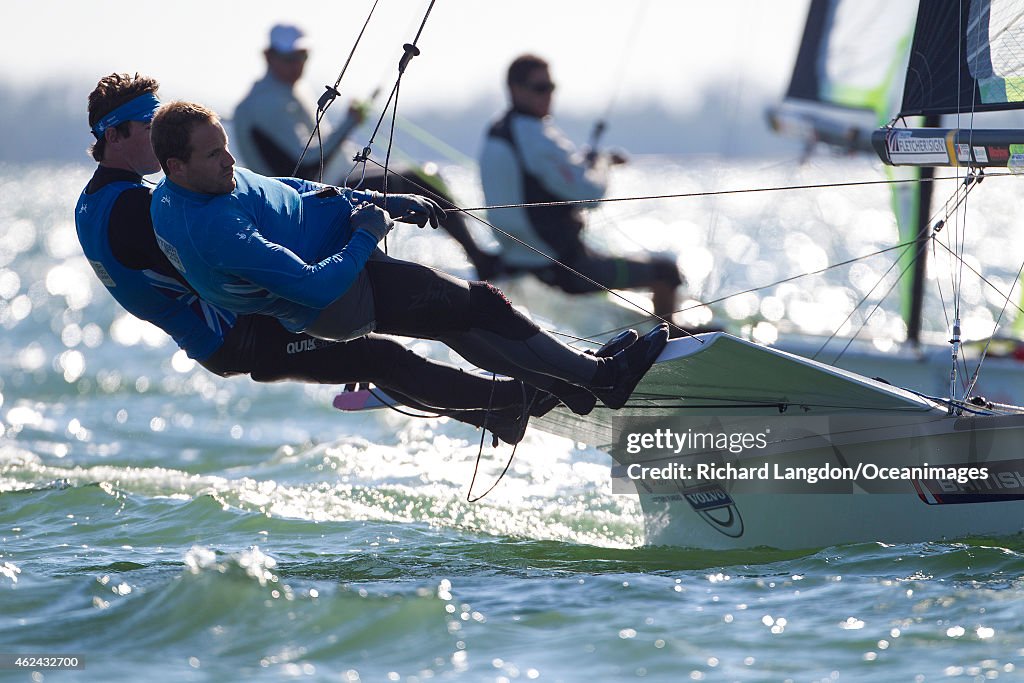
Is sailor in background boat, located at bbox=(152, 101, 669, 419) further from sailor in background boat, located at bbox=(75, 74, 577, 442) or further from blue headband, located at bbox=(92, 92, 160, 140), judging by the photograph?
blue headband, located at bbox=(92, 92, 160, 140)

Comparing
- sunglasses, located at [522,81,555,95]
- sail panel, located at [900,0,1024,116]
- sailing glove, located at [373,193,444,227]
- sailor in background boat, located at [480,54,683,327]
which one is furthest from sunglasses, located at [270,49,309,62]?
sail panel, located at [900,0,1024,116]

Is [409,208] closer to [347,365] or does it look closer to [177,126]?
[347,365]

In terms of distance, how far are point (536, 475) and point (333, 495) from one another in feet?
3.05

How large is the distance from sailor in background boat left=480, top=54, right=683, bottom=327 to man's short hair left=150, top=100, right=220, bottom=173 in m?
4.10

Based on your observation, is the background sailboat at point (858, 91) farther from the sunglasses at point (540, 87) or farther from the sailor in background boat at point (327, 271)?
the sailor in background boat at point (327, 271)

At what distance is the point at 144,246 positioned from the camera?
3.95 meters

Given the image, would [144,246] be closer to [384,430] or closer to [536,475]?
[536,475]

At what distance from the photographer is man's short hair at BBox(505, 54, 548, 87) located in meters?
7.57

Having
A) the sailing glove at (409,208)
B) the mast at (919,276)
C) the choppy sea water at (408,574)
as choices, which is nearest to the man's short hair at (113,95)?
the sailing glove at (409,208)

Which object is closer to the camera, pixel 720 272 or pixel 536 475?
pixel 536 475

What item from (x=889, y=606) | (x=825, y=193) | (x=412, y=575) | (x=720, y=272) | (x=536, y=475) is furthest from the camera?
(x=825, y=193)

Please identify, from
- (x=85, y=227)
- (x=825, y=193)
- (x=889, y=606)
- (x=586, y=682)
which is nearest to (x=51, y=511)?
(x=85, y=227)

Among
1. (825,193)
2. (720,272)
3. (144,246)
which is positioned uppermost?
(825,193)

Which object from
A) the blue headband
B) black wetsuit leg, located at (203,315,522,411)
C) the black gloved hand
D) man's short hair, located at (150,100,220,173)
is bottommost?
black wetsuit leg, located at (203,315,522,411)
